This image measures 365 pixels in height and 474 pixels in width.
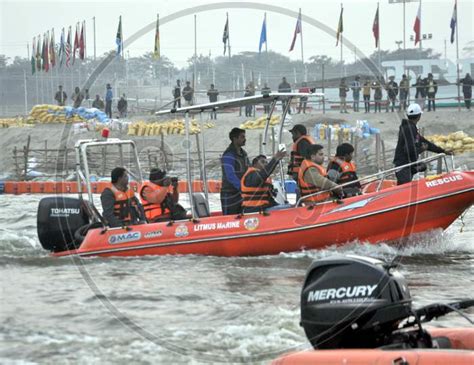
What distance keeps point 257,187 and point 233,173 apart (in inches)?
20.9

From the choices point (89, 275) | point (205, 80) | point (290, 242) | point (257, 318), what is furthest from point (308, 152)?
point (205, 80)

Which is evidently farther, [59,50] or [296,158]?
[59,50]

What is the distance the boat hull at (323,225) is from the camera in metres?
11.4

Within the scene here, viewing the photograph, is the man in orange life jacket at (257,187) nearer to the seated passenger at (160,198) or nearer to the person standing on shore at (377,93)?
the seated passenger at (160,198)

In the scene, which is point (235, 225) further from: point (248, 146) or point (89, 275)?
point (248, 146)

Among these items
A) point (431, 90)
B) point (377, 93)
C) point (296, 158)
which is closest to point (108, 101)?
point (377, 93)

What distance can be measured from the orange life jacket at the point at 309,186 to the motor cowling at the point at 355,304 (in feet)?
21.1

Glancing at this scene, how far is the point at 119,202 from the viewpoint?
12.0m

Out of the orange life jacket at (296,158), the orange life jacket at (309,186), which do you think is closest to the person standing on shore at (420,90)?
the orange life jacket at (296,158)

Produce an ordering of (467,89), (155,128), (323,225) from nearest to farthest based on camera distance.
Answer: (323,225) < (467,89) < (155,128)

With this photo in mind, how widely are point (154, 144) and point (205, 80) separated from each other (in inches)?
220

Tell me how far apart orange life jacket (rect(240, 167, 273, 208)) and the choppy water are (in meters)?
0.66

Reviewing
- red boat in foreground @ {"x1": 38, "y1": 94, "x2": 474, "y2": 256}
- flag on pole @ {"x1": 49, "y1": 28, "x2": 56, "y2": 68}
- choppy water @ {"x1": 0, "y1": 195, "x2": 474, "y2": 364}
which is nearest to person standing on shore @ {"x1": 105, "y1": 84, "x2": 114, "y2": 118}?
flag on pole @ {"x1": 49, "y1": 28, "x2": 56, "y2": 68}

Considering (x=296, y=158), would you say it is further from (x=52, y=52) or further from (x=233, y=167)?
(x=52, y=52)
